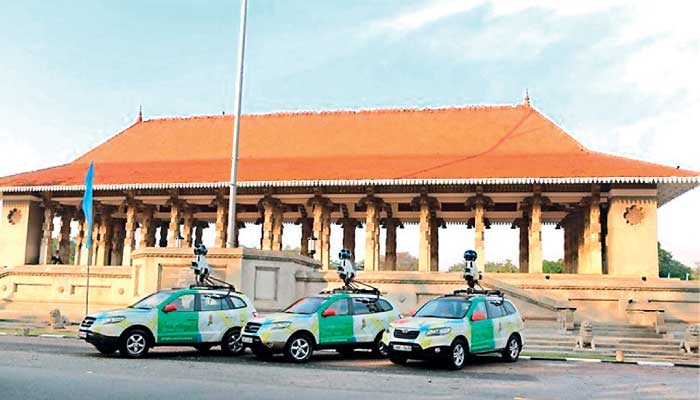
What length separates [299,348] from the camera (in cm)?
1323

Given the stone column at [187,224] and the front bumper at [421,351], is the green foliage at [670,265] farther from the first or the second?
the front bumper at [421,351]

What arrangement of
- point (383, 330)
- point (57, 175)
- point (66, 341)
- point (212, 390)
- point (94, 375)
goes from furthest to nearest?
1. point (57, 175)
2. point (66, 341)
3. point (383, 330)
4. point (94, 375)
5. point (212, 390)

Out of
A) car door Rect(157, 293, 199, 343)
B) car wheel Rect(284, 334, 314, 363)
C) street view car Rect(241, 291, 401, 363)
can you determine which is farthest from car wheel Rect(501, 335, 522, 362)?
car door Rect(157, 293, 199, 343)

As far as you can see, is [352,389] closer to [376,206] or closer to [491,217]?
[376,206]

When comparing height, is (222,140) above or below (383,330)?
above

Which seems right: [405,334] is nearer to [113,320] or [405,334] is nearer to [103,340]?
[113,320]

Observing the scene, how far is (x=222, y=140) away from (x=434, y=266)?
486 inches

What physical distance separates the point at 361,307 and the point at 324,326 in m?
1.13

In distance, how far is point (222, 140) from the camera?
33969 millimetres

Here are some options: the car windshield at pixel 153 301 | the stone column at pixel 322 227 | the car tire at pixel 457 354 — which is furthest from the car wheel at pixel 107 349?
the stone column at pixel 322 227

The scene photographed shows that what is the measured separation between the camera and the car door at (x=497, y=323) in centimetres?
1388

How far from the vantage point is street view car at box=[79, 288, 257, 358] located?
518 inches

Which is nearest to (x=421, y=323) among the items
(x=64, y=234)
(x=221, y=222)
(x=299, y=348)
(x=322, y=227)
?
(x=299, y=348)

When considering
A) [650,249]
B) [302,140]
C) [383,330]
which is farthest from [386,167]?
[383,330]
